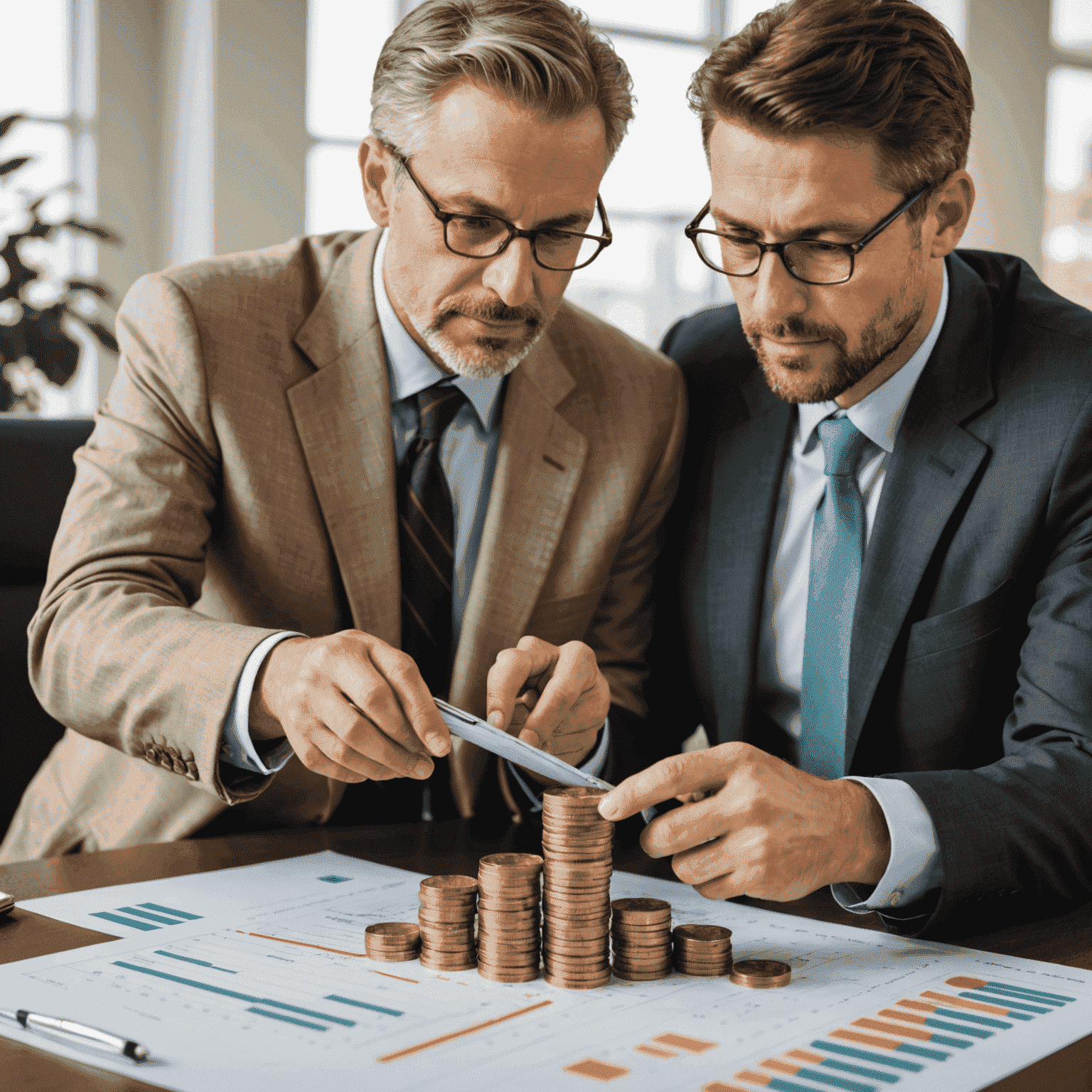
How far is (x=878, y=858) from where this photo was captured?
4.37 ft

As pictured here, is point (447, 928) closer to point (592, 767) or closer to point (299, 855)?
point (299, 855)

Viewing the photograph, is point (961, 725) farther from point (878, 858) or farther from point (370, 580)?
point (370, 580)

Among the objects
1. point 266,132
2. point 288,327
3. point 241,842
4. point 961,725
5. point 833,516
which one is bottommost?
point 241,842

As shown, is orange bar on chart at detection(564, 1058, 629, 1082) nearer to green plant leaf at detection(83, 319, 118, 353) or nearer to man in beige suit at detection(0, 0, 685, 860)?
man in beige suit at detection(0, 0, 685, 860)

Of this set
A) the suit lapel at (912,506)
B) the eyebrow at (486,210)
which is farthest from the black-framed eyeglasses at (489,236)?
the suit lapel at (912,506)

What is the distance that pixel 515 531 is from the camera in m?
1.96

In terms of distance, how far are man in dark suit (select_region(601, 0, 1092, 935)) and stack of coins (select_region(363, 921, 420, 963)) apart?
79 centimetres

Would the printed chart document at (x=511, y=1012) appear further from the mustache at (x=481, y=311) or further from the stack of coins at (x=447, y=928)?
the mustache at (x=481, y=311)

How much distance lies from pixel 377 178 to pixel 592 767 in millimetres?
1049

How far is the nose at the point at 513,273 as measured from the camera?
6.10 ft

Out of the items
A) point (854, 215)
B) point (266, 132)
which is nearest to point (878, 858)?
point (854, 215)

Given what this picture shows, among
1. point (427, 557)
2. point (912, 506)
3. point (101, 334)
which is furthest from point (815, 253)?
point (101, 334)

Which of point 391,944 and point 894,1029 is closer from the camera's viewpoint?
point 894,1029

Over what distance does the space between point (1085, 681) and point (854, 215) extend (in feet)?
2.40
